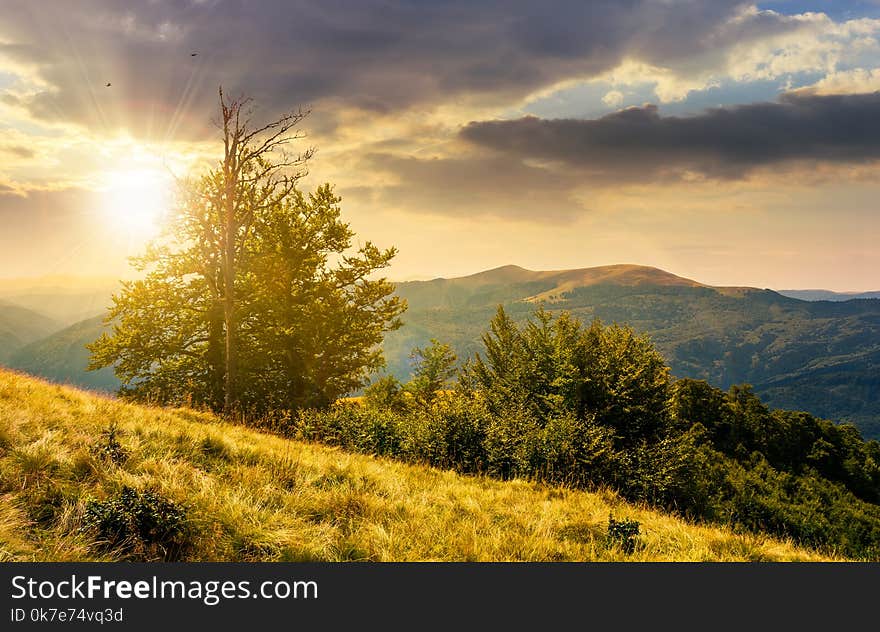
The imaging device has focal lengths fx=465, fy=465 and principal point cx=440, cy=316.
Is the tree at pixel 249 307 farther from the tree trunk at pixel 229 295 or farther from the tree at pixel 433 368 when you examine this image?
the tree at pixel 433 368

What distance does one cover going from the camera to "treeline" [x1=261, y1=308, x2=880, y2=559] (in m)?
14.9

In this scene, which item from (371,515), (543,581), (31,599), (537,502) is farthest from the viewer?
(537,502)

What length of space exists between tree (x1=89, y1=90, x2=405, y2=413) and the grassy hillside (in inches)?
518

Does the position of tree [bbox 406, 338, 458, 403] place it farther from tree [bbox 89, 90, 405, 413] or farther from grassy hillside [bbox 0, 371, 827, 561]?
grassy hillside [bbox 0, 371, 827, 561]

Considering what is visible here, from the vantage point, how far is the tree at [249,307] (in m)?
23.0

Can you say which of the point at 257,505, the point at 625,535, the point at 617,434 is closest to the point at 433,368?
the point at 617,434

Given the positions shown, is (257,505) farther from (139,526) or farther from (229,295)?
(229,295)

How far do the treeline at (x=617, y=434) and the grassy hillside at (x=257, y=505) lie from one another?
14.0 feet

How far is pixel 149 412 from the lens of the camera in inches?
459

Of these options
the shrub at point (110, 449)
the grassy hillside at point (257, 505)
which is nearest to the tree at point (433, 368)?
the grassy hillside at point (257, 505)

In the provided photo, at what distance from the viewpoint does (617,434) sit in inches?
1067

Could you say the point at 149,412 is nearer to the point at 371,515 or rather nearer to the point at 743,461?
the point at 371,515

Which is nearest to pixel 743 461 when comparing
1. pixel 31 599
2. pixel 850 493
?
pixel 850 493

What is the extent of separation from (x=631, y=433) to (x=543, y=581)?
25.7 meters
